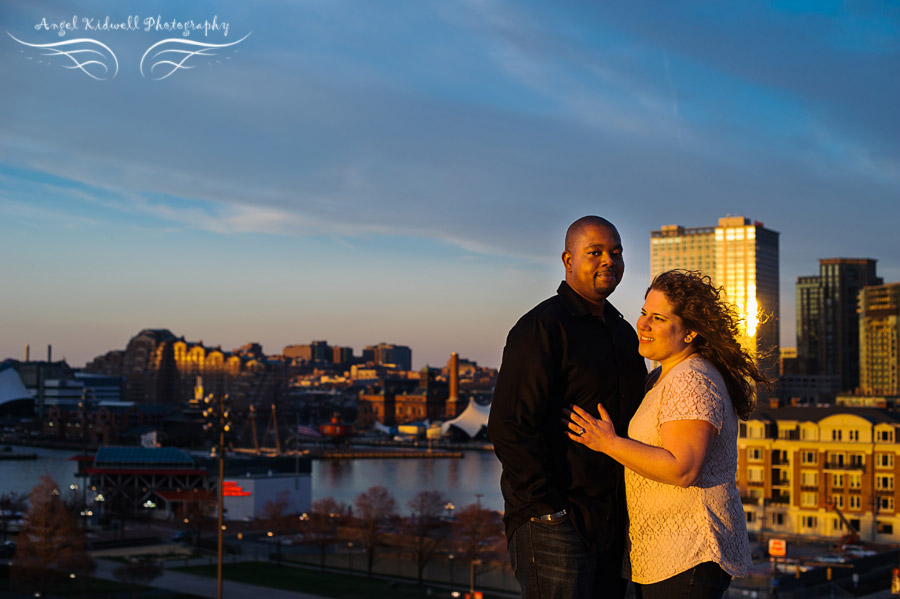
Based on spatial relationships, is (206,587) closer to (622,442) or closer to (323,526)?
(323,526)

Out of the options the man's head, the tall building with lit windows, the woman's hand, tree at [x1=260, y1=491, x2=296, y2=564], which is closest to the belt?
the woman's hand

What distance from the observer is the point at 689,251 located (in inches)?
5960

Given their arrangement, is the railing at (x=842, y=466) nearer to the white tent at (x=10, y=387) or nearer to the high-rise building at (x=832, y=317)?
the white tent at (x=10, y=387)

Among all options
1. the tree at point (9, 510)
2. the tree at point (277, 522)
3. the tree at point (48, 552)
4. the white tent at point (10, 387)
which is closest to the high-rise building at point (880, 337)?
the white tent at point (10, 387)

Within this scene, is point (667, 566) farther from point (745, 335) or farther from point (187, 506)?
point (187, 506)

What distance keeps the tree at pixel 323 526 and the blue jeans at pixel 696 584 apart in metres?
29.5

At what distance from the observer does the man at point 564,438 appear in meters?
3.19

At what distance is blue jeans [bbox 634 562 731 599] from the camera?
3.18m

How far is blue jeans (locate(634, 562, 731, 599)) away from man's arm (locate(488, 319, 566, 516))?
41 cm

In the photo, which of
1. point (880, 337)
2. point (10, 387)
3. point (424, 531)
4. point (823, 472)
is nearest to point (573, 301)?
point (424, 531)

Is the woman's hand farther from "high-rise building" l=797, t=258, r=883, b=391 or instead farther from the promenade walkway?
"high-rise building" l=797, t=258, r=883, b=391

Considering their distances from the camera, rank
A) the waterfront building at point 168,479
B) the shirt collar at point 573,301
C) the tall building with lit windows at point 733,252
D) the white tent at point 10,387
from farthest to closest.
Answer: the tall building with lit windows at point 733,252, the white tent at point 10,387, the waterfront building at point 168,479, the shirt collar at point 573,301

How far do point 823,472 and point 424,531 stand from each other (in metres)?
14.4

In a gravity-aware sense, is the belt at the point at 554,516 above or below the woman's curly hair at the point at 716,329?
below
